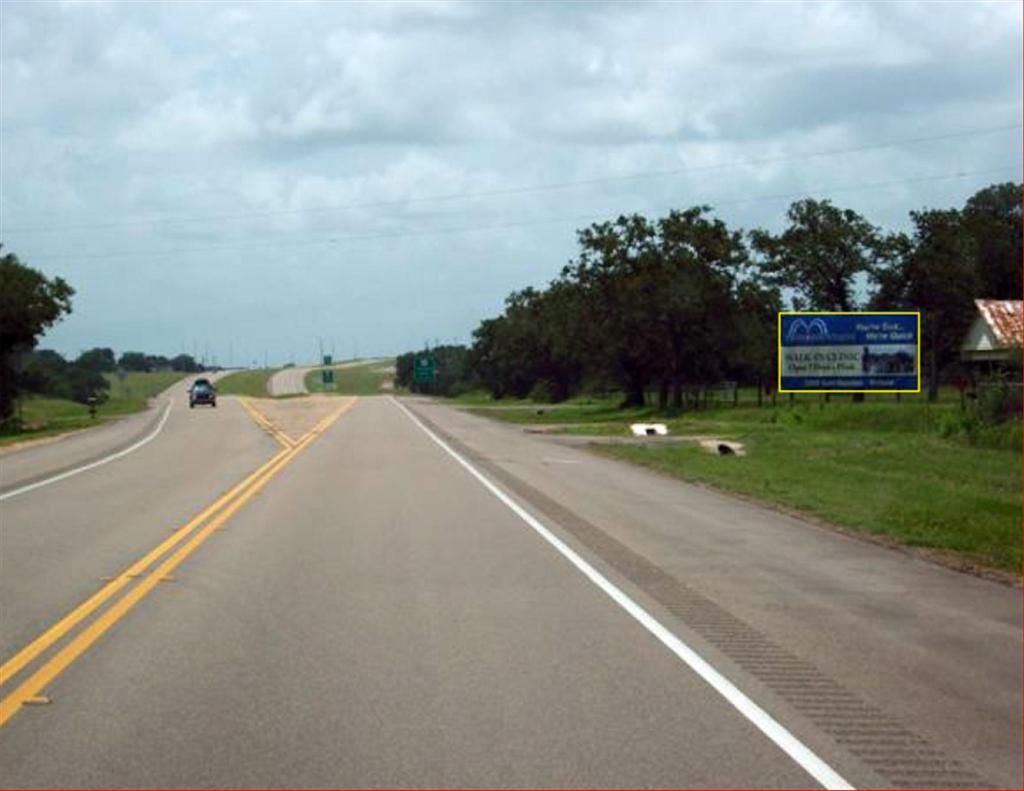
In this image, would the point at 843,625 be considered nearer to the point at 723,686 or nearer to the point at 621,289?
the point at 723,686

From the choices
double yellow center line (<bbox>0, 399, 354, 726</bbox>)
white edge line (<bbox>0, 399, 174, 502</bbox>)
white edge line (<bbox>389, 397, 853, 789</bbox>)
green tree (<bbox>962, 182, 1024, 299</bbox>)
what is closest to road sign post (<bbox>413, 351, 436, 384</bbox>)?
green tree (<bbox>962, 182, 1024, 299</bbox>)

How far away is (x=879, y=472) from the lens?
27766mm

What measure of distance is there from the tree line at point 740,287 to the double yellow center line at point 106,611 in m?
50.4

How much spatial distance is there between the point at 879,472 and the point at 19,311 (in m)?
48.0

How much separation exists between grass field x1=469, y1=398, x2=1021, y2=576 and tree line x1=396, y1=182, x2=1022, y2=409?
18.1 meters

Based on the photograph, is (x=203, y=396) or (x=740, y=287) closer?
(x=740, y=287)

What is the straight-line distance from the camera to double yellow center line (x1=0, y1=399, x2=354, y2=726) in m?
8.52

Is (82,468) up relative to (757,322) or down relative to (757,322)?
down

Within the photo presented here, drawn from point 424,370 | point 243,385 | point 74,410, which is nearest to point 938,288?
point 74,410

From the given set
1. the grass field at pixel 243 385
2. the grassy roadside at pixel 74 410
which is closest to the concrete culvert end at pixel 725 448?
the grassy roadside at pixel 74 410

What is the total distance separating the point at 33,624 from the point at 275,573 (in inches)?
123

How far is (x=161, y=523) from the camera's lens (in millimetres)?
18562

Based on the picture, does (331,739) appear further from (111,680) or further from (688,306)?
(688,306)

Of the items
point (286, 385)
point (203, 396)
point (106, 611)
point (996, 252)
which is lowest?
point (106, 611)
